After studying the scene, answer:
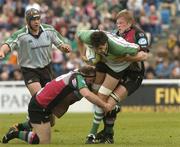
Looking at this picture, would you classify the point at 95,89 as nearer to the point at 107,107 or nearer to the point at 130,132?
the point at 107,107

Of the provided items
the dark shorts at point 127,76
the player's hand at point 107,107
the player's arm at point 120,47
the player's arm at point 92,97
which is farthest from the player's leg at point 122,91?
the player's arm at point 92,97

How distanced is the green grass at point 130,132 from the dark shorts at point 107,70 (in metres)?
1.20

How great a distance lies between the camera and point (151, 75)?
2714 centimetres

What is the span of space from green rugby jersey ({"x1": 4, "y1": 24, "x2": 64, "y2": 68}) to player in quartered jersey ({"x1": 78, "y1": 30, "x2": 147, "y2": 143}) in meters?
2.10

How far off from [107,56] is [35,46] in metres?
2.76

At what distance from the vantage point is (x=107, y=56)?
13164 mm

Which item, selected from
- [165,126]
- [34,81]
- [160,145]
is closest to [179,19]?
[165,126]

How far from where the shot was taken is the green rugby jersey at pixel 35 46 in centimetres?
1545

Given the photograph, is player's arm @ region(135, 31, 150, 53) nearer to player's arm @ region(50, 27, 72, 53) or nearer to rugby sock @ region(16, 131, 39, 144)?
player's arm @ region(50, 27, 72, 53)

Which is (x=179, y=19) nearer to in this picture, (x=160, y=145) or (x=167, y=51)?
(x=167, y=51)

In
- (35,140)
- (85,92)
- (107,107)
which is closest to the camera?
(85,92)

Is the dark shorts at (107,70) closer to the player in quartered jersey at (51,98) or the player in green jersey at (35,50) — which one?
the player in quartered jersey at (51,98)

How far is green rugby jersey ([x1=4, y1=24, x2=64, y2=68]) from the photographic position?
50.7 ft

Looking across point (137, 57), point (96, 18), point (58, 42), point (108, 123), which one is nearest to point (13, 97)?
point (96, 18)
